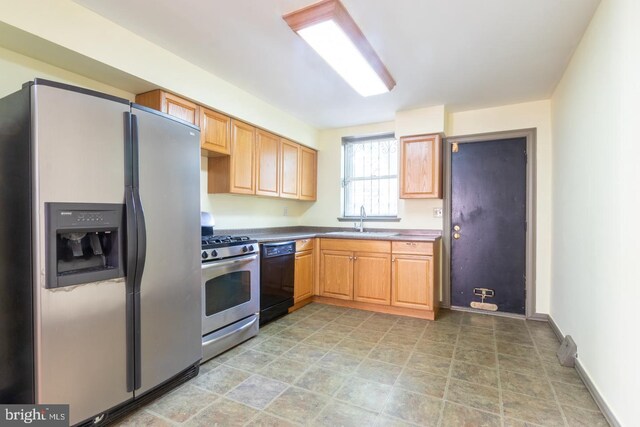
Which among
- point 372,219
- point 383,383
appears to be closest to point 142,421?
point 383,383

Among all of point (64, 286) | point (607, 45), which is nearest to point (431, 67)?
point (607, 45)

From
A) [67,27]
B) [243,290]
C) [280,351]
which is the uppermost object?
[67,27]

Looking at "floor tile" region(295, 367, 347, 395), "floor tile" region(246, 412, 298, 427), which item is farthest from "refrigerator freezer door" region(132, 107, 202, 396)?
"floor tile" region(295, 367, 347, 395)

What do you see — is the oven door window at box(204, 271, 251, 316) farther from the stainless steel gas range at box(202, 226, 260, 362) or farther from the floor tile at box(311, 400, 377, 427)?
the floor tile at box(311, 400, 377, 427)

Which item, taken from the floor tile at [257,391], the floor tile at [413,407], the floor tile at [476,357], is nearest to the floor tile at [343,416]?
the floor tile at [413,407]

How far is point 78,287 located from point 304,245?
7.98 feet

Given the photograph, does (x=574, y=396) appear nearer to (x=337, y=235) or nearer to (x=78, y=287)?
(x=337, y=235)

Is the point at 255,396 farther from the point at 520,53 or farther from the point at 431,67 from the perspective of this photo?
the point at 520,53

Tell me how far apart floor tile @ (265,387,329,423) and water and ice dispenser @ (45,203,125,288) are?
1165mm

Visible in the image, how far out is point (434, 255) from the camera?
3.36 metres

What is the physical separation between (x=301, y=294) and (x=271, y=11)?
2828 millimetres

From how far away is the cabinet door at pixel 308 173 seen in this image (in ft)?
14.3

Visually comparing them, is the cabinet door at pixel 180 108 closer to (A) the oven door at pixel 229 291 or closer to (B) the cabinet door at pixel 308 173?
(A) the oven door at pixel 229 291

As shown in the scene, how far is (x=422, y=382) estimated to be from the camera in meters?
2.07
